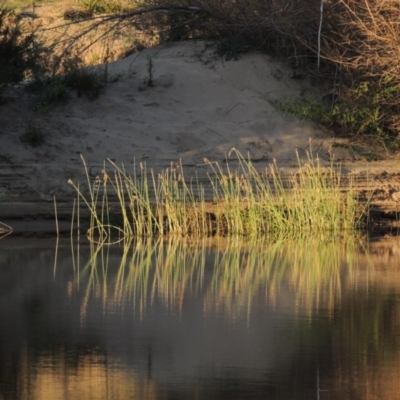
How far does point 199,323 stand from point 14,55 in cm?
990

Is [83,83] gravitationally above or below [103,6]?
below

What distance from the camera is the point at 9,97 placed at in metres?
18.7

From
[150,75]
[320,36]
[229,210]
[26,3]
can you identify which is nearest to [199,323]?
[229,210]

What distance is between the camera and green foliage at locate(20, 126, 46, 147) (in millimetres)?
17516

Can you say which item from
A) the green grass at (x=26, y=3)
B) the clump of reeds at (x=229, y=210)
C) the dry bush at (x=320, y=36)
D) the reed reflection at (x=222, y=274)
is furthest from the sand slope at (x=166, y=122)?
the green grass at (x=26, y=3)

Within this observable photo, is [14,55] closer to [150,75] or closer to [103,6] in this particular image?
[150,75]

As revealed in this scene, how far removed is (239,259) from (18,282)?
2812mm

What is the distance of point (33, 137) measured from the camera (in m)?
17.5

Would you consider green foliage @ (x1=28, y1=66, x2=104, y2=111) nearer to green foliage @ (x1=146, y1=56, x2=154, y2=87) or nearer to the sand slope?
the sand slope

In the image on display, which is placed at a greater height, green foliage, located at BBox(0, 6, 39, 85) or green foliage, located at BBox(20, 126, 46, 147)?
green foliage, located at BBox(0, 6, 39, 85)

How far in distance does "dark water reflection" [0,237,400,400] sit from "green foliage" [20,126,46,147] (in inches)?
150

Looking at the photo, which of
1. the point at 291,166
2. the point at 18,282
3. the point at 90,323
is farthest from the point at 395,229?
the point at 90,323

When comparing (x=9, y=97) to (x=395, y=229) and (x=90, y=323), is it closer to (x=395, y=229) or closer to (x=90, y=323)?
(x=395, y=229)

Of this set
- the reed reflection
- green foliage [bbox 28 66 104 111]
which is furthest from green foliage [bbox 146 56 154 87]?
the reed reflection
